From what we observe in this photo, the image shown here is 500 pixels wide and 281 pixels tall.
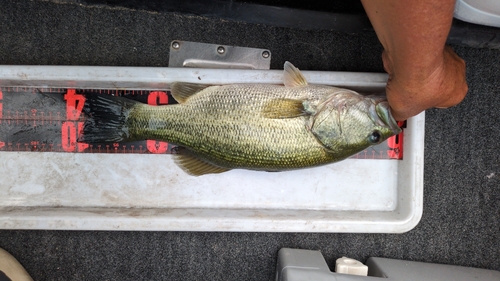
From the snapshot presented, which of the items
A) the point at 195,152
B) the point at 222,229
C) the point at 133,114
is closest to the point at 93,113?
the point at 133,114

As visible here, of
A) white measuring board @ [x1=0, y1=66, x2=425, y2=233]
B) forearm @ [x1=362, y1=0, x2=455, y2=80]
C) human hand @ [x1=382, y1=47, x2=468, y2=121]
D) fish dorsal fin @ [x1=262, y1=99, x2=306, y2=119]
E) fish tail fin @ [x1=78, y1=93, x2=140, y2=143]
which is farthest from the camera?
white measuring board @ [x1=0, y1=66, x2=425, y2=233]

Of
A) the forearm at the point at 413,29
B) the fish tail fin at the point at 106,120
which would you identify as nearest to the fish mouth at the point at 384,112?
the forearm at the point at 413,29

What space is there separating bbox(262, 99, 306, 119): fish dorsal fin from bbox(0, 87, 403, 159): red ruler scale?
514 mm

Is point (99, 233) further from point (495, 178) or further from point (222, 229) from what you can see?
point (495, 178)

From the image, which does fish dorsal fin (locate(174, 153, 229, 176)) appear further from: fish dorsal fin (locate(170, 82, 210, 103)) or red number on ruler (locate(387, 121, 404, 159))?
red number on ruler (locate(387, 121, 404, 159))

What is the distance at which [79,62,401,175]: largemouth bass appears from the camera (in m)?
1.36

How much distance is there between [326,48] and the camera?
1788mm

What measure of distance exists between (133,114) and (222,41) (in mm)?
578

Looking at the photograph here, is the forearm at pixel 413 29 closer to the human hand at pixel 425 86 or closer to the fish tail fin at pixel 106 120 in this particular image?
the human hand at pixel 425 86

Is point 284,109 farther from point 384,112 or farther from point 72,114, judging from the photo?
point 72,114

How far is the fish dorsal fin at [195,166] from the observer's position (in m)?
1.51

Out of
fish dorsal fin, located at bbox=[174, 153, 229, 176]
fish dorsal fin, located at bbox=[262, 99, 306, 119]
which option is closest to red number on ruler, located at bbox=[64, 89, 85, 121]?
fish dorsal fin, located at bbox=[174, 153, 229, 176]

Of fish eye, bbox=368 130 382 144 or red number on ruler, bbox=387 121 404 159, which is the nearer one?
fish eye, bbox=368 130 382 144

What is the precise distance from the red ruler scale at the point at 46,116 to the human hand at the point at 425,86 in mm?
357
